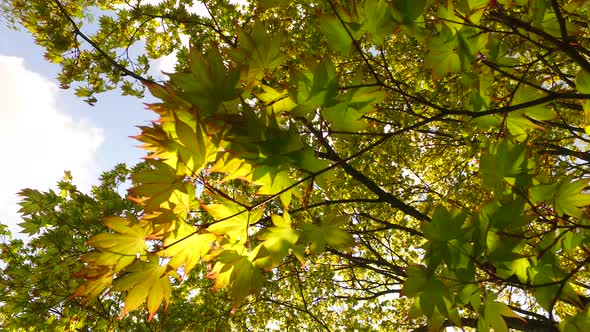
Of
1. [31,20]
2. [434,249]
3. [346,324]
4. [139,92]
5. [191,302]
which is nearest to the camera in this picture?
[434,249]

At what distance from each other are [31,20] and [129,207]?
2.84 m

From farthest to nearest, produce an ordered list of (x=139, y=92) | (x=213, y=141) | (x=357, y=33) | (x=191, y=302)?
(x=191, y=302) → (x=139, y=92) → (x=357, y=33) → (x=213, y=141)

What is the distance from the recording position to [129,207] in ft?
12.8

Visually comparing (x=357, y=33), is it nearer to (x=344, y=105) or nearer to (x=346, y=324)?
(x=344, y=105)

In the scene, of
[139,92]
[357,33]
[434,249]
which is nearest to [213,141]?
[357,33]

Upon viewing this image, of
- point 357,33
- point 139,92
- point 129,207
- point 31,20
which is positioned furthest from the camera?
point 139,92

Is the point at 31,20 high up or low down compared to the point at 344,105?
up

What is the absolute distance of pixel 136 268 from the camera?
1.16 metres

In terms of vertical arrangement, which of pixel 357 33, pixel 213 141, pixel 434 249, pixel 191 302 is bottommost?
pixel 434 249

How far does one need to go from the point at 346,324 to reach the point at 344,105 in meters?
7.91

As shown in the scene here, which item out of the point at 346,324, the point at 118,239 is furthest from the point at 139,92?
the point at 346,324

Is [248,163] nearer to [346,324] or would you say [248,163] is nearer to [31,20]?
[31,20]

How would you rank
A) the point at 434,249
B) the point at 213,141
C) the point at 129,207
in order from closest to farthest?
the point at 213,141 < the point at 434,249 < the point at 129,207

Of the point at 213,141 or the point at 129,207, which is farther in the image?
the point at 129,207
